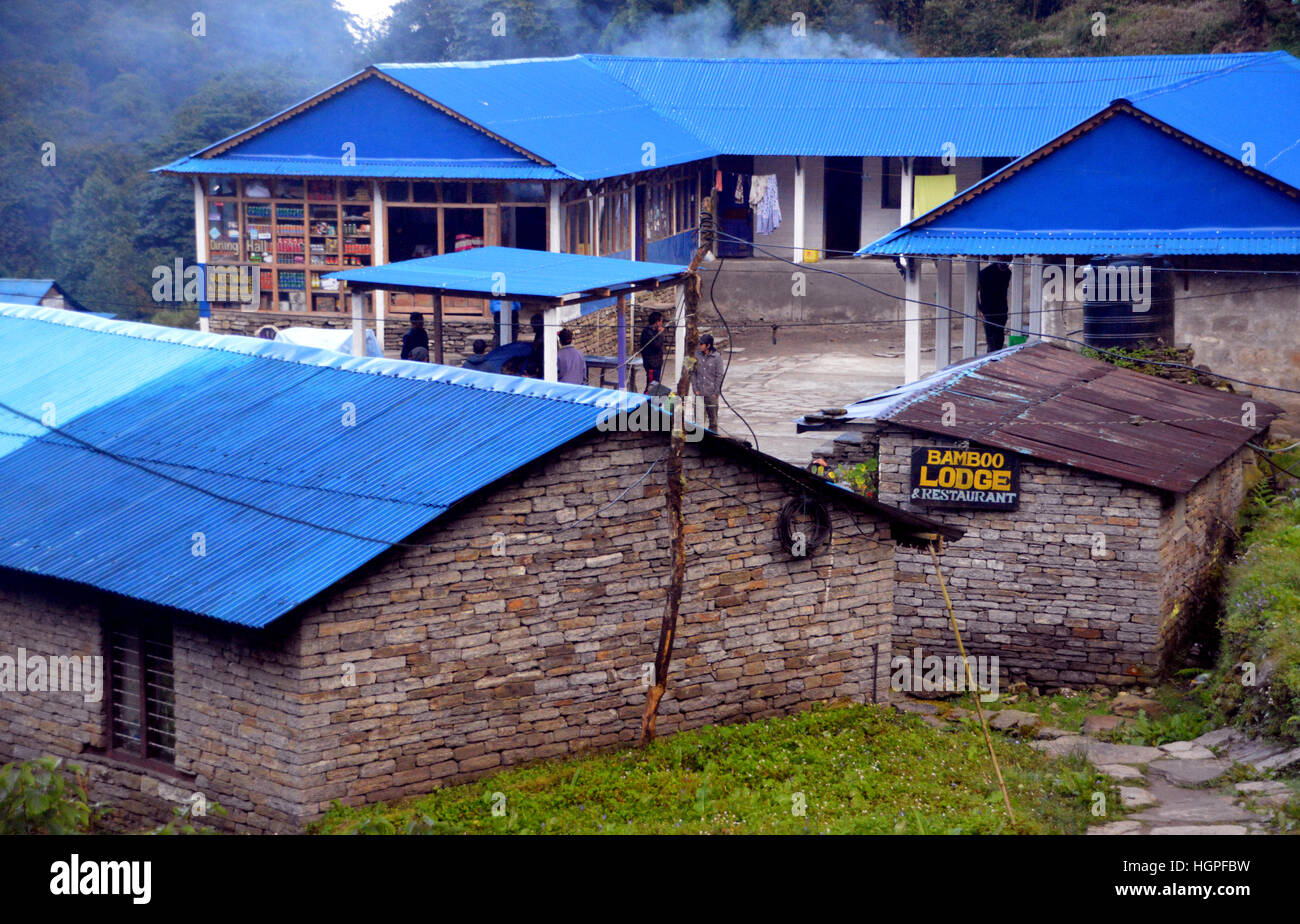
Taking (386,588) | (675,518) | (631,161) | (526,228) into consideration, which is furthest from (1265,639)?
(631,161)

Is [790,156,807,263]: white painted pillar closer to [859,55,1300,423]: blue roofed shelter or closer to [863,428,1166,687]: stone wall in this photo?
[859,55,1300,423]: blue roofed shelter

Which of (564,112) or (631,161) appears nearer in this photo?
(631,161)

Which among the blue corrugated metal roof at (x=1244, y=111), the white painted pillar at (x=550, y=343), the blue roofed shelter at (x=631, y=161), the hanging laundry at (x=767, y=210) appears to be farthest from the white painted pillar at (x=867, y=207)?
the white painted pillar at (x=550, y=343)

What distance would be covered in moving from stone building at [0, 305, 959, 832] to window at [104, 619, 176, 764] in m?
0.02

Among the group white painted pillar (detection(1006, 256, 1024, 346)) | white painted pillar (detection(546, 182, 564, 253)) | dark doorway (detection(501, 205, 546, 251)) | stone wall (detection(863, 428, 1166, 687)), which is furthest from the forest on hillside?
stone wall (detection(863, 428, 1166, 687))

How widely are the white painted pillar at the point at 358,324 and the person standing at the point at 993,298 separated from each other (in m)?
9.44

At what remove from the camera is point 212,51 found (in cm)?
5672

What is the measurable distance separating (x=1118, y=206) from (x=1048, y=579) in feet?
23.1

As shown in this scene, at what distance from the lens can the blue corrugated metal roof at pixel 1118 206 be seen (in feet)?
63.5

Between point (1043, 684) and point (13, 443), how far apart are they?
10.4 meters

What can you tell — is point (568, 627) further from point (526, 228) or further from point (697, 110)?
point (697, 110)

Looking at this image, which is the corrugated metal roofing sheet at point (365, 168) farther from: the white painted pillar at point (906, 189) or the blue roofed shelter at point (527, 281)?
the white painted pillar at point (906, 189)

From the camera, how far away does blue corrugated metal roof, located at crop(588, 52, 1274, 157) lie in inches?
1122

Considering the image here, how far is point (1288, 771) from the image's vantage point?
1136cm
